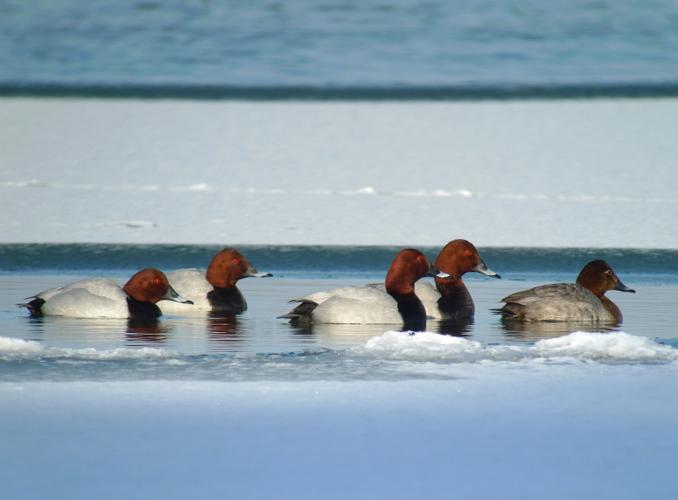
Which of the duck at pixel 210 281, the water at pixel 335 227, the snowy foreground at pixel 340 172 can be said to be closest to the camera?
the water at pixel 335 227

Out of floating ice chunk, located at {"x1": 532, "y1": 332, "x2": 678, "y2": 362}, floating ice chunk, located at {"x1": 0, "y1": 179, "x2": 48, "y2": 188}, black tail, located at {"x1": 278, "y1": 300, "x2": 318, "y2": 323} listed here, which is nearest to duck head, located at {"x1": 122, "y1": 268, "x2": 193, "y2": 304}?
black tail, located at {"x1": 278, "y1": 300, "x2": 318, "y2": 323}

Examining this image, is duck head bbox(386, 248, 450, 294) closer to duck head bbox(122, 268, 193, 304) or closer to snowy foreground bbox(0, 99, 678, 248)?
duck head bbox(122, 268, 193, 304)

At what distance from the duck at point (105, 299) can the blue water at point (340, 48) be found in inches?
416

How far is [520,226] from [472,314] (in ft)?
10.4

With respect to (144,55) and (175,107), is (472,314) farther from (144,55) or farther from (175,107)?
(144,55)

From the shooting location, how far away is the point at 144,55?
21203 millimetres

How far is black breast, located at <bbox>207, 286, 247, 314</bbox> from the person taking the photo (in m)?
8.81

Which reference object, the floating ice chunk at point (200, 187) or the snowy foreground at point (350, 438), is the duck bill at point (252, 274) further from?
the floating ice chunk at point (200, 187)

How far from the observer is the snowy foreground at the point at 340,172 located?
1138cm

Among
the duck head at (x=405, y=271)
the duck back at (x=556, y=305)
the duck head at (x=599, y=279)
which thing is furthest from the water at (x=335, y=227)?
the duck head at (x=405, y=271)

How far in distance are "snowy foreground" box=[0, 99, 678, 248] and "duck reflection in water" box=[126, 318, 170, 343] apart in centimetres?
266

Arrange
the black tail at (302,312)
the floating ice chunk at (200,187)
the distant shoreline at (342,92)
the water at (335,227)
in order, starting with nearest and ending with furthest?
1. the water at (335,227)
2. the black tail at (302,312)
3. the floating ice chunk at (200,187)
4. the distant shoreline at (342,92)

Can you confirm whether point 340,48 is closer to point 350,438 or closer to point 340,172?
point 340,172

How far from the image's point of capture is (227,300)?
8.85 m
